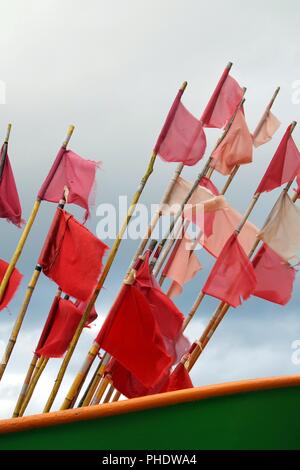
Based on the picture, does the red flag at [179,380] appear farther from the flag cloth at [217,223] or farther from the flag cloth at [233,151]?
the flag cloth at [233,151]

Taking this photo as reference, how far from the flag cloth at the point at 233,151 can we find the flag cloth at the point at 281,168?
31.0 inches

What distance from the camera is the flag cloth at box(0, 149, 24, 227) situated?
12.0 meters

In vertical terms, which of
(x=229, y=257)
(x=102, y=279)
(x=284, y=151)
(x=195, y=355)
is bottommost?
(x=195, y=355)

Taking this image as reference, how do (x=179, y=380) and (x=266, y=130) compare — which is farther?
(x=266, y=130)

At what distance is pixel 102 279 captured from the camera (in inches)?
420

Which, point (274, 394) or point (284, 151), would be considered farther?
point (284, 151)

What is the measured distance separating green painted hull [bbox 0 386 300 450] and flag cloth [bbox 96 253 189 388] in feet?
8.64

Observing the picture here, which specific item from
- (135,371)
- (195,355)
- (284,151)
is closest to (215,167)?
(284,151)

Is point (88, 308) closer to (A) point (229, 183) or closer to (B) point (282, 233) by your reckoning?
(B) point (282, 233)

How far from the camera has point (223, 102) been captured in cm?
1247

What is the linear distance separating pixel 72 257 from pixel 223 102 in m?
3.65

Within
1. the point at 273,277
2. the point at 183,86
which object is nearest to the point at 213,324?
the point at 273,277
